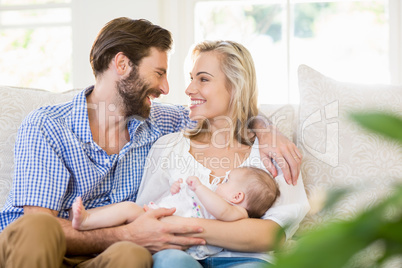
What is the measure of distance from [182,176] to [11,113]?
74 centimetres

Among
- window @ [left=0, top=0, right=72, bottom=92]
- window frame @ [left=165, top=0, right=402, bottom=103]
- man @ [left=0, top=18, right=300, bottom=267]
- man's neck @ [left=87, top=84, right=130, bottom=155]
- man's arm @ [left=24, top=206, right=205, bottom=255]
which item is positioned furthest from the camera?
window @ [left=0, top=0, right=72, bottom=92]

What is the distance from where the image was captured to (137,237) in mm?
1569

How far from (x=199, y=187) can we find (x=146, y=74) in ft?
2.02

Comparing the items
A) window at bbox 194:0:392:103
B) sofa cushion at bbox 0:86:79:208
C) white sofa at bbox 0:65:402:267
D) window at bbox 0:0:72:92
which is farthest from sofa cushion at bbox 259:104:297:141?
window at bbox 0:0:72:92

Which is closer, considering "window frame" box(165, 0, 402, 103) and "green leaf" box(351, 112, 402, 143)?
"green leaf" box(351, 112, 402, 143)

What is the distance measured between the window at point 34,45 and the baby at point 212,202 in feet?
8.14

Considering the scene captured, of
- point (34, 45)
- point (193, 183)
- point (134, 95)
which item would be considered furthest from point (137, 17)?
point (193, 183)

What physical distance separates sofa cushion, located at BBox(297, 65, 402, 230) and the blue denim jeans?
1.38 ft

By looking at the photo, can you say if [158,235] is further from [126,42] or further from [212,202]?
[126,42]

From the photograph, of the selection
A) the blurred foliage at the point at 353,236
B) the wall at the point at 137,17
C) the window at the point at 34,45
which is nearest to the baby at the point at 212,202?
the blurred foliage at the point at 353,236

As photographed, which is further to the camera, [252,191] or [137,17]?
[137,17]

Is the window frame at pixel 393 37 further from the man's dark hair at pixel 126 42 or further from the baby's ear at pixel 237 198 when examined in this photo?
the baby's ear at pixel 237 198

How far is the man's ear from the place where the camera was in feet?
6.54

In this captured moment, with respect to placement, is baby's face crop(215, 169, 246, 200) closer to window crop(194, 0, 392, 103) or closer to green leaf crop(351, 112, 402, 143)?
green leaf crop(351, 112, 402, 143)
